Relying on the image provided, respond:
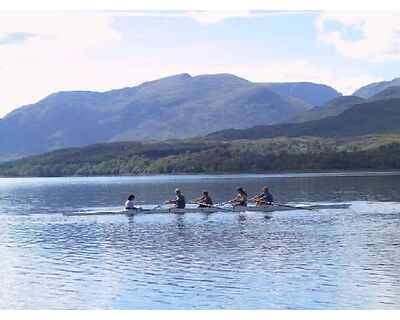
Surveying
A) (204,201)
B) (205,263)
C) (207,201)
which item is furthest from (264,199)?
(205,263)

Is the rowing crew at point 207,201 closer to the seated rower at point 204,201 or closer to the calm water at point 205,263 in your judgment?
the seated rower at point 204,201

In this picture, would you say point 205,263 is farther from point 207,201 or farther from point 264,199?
point 264,199

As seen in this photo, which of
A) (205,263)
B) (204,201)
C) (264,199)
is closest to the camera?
(205,263)

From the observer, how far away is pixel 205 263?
38.5 m

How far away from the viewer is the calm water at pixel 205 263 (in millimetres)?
30328

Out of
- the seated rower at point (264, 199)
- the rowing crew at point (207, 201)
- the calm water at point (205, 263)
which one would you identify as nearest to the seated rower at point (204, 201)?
the rowing crew at point (207, 201)

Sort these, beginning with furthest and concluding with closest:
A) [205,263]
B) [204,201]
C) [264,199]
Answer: [264,199] → [204,201] → [205,263]

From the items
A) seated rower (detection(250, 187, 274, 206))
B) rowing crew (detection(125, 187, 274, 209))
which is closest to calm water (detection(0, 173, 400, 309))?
rowing crew (detection(125, 187, 274, 209))

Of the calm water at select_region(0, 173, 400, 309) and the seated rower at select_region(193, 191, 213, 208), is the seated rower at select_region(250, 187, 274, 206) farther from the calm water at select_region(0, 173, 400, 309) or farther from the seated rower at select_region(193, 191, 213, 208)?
the seated rower at select_region(193, 191, 213, 208)

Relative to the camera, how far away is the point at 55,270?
124ft

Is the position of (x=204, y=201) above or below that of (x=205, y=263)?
above

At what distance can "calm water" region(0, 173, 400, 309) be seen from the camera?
3033cm
